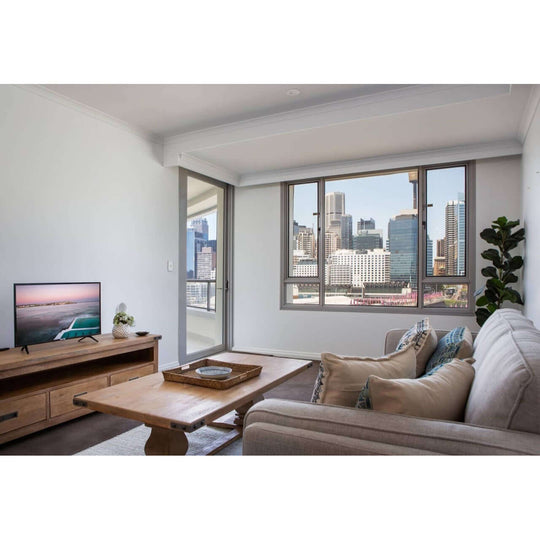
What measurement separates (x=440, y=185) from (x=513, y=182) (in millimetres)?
685

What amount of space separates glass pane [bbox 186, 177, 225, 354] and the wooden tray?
2.26m

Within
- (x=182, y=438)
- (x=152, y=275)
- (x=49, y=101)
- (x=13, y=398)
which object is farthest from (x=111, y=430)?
(x=49, y=101)

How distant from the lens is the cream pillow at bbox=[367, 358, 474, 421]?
1.13 m

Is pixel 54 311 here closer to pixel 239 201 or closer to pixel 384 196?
pixel 239 201

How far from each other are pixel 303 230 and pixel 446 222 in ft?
5.52

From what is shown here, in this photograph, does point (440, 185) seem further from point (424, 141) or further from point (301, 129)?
point (301, 129)

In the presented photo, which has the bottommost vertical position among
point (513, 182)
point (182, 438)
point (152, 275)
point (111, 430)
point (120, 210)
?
point (111, 430)

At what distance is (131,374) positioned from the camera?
3146 millimetres

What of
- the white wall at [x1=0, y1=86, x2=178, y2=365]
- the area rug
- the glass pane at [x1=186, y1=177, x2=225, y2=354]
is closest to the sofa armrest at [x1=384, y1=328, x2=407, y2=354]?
the area rug

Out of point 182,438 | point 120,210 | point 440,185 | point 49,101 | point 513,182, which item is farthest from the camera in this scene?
point 440,185

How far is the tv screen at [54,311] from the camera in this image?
263 cm

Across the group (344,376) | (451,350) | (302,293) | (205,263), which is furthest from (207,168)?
(344,376)

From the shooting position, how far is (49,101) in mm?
3094

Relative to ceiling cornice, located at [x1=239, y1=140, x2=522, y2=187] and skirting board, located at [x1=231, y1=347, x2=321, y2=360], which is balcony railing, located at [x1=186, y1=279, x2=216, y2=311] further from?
ceiling cornice, located at [x1=239, y1=140, x2=522, y2=187]
